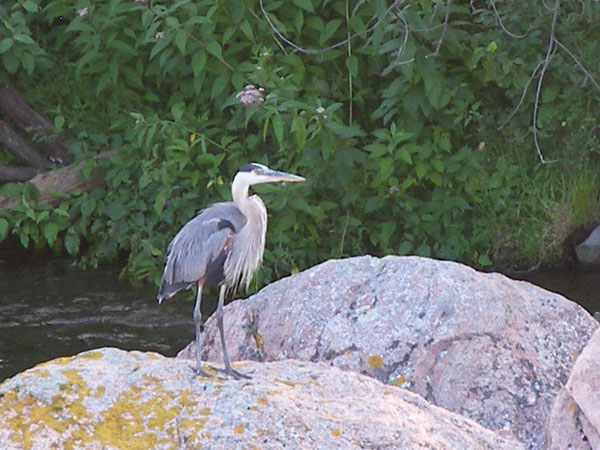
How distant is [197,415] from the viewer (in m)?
3.68

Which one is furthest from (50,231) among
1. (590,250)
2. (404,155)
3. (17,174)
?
(590,250)

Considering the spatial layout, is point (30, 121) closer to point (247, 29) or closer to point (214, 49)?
point (214, 49)

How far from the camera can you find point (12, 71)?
921 centimetres

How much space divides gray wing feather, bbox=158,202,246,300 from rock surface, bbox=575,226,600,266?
4360 millimetres

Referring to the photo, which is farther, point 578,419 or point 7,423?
point 578,419

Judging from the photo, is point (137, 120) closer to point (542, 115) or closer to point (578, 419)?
point (542, 115)

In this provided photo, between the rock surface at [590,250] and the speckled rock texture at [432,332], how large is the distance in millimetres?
3420

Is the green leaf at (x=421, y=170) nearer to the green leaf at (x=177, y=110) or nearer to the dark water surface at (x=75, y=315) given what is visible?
the green leaf at (x=177, y=110)

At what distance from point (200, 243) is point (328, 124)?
3.42m

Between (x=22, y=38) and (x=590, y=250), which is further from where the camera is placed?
(x=22, y=38)

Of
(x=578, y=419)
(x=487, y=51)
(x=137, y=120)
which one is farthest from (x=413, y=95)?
(x=578, y=419)

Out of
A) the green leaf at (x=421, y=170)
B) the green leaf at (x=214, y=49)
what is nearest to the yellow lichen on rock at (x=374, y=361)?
the green leaf at (x=421, y=170)

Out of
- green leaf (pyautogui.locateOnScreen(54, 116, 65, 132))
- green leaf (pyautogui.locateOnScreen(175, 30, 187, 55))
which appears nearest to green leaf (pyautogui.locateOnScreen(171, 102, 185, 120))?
green leaf (pyautogui.locateOnScreen(175, 30, 187, 55))

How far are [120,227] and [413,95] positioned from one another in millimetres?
2468
